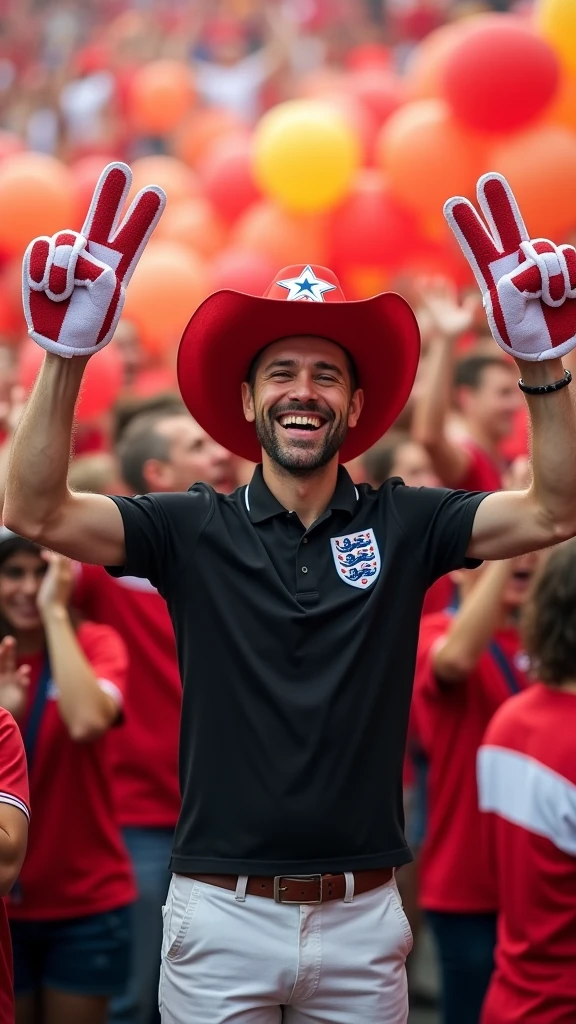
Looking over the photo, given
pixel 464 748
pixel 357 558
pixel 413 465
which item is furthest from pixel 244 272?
pixel 357 558

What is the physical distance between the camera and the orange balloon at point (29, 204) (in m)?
7.03

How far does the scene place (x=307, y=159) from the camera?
271 inches

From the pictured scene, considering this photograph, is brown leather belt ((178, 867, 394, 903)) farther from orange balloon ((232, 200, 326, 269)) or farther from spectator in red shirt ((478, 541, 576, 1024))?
orange balloon ((232, 200, 326, 269))

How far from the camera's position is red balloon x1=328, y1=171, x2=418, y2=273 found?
6949 millimetres

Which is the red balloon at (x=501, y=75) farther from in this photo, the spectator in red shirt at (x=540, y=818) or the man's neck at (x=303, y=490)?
the man's neck at (x=303, y=490)

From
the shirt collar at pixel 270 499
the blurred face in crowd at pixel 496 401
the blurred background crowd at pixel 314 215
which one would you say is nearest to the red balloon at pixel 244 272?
the blurred background crowd at pixel 314 215

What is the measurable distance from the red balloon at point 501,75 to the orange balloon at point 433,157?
14 cm

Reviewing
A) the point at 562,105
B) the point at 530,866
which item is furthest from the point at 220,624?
the point at 562,105

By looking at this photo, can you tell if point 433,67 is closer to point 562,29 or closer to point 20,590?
point 562,29

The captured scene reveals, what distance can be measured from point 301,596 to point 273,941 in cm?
61

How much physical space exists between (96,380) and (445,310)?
66.3 inches

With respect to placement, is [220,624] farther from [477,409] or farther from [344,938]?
[477,409]

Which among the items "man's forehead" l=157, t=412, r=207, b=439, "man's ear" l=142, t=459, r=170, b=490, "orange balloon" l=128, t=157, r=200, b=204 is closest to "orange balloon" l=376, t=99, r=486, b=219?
"orange balloon" l=128, t=157, r=200, b=204

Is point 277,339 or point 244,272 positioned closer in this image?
point 277,339
